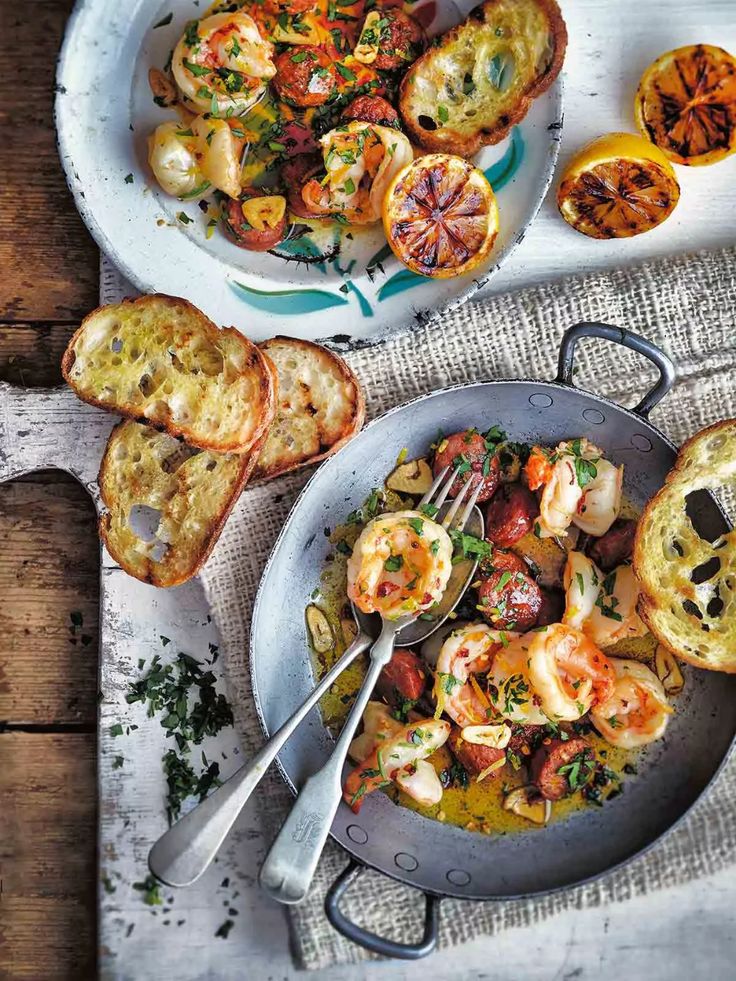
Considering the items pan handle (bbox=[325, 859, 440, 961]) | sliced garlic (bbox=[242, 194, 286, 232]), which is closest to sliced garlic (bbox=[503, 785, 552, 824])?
pan handle (bbox=[325, 859, 440, 961])

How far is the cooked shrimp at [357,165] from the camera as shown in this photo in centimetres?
210

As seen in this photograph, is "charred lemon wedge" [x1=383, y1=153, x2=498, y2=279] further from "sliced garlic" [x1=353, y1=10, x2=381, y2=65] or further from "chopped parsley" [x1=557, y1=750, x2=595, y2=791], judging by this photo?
"chopped parsley" [x1=557, y1=750, x2=595, y2=791]

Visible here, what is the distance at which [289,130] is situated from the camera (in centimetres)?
221

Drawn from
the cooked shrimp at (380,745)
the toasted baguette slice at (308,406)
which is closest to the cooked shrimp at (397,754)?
the cooked shrimp at (380,745)

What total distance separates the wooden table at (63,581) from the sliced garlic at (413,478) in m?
0.55

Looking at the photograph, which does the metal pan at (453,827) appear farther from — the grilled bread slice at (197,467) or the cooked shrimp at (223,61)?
the cooked shrimp at (223,61)

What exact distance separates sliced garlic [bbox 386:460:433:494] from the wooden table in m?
0.55

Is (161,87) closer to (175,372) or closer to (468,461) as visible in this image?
(175,372)

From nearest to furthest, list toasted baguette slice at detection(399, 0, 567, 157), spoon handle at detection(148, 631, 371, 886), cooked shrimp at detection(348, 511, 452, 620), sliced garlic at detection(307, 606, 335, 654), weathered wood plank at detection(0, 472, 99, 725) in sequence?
spoon handle at detection(148, 631, 371, 886)
cooked shrimp at detection(348, 511, 452, 620)
toasted baguette slice at detection(399, 0, 567, 157)
sliced garlic at detection(307, 606, 335, 654)
weathered wood plank at detection(0, 472, 99, 725)

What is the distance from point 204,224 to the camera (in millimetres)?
2225

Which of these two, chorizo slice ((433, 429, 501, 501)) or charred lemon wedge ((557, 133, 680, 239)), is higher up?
charred lemon wedge ((557, 133, 680, 239))

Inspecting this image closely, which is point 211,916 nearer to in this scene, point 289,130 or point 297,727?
point 297,727

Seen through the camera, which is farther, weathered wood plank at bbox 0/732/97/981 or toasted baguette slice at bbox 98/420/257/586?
weathered wood plank at bbox 0/732/97/981

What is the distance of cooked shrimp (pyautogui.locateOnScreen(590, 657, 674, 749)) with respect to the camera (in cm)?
210
